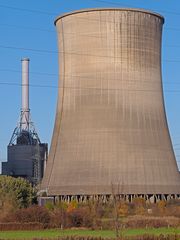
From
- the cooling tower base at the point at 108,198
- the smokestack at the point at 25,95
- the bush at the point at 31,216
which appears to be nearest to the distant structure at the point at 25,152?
the smokestack at the point at 25,95

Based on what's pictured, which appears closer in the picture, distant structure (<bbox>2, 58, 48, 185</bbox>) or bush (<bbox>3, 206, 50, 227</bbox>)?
bush (<bbox>3, 206, 50, 227</bbox>)

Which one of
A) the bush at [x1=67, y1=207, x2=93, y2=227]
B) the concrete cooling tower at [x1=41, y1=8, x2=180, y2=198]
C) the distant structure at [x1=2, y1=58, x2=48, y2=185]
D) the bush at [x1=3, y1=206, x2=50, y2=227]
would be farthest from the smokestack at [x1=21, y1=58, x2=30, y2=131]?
the bush at [x1=67, y1=207, x2=93, y2=227]

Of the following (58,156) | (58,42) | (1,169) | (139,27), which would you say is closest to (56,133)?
(58,156)

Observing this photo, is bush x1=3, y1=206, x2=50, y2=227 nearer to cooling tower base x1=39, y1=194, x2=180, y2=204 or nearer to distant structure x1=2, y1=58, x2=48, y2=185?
cooling tower base x1=39, y1=194, x2=180, y2=204

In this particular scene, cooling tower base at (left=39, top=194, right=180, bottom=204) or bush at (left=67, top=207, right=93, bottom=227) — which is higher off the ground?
cooling tower base at (left=39, top=194, right=180, bottom=204)

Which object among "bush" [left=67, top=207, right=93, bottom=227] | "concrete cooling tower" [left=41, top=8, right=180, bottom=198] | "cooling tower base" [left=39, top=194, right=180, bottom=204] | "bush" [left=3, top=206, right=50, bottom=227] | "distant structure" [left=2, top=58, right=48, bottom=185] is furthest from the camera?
"distant structure" [left=2, top=58, right=48, bottom=185]

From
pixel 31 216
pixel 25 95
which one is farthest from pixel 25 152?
pixel 31 216

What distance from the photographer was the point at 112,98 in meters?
23.6

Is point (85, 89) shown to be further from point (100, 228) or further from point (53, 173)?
point (100, 228)

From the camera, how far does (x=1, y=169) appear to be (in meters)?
36.9

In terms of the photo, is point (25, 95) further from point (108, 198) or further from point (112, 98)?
point (112, 98)

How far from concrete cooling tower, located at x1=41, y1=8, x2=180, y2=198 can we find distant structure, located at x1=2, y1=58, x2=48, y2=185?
11.0 m

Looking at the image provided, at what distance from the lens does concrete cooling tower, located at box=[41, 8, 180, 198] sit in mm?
23625

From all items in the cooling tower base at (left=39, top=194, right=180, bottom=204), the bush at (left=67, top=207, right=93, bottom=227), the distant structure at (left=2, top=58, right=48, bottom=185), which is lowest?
the bush at (left=67, top=207, right=93, bottom=227)
